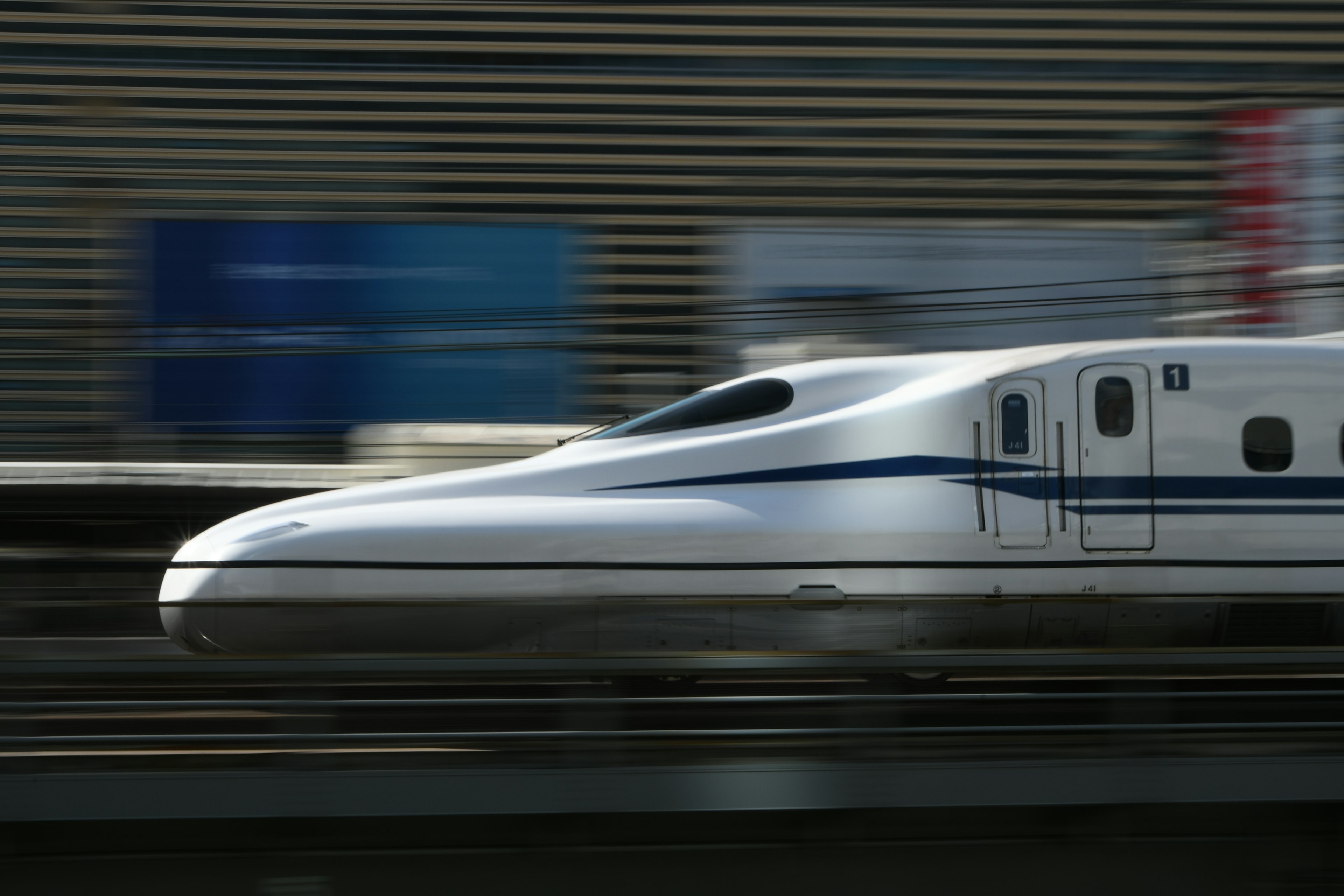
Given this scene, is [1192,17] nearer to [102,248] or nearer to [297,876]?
[102,248]

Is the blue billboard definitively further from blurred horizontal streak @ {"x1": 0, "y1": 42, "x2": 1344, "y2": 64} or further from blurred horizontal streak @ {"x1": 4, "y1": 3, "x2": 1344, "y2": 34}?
blurred horizontal streak @ {"x1": 4, "y1": 3, "x2": 1344, "y2": 34}

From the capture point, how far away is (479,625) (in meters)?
5.14

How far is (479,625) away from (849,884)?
2246 mm

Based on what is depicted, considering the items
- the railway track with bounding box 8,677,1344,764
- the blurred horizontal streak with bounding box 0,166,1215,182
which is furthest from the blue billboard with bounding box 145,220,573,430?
the railway track with bounding box 8,677,1344,764

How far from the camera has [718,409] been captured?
599 centimetres

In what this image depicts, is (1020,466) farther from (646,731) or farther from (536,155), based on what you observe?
(536,155)

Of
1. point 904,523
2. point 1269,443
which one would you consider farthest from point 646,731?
point 1269,443

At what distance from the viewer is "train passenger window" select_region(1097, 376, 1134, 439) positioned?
5707 mm

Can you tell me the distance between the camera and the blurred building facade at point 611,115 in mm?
18641

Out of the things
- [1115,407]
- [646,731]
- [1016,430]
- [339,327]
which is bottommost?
[646,731]

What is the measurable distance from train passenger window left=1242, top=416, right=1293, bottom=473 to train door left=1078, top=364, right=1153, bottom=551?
0.53 metres

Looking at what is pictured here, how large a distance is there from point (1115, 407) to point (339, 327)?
10335mm

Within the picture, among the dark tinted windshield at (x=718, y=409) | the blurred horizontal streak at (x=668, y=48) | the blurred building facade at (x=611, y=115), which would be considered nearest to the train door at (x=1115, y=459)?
the dark tinted windshield at (x=718, y=409)

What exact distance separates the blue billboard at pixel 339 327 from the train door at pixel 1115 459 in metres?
8.54
